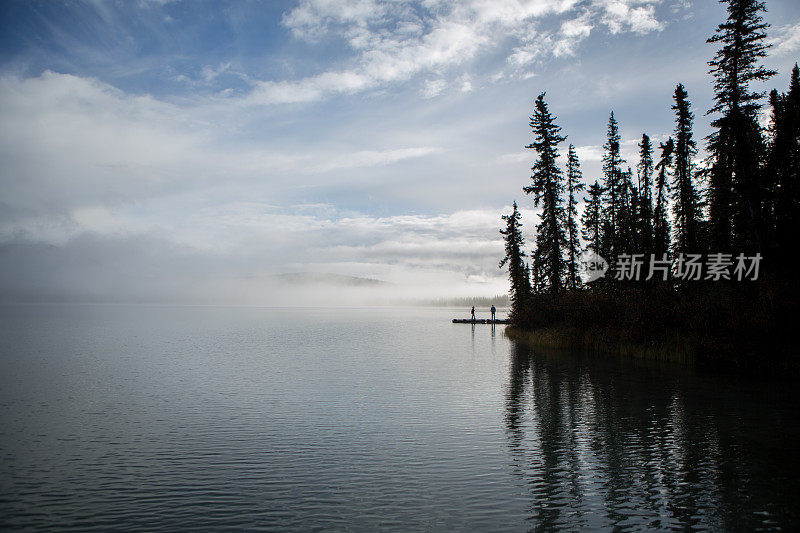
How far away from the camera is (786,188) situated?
113 feet

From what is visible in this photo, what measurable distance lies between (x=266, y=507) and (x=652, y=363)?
27.7 metres

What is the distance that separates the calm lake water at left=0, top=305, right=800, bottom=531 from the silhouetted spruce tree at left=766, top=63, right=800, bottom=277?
10.9 meters

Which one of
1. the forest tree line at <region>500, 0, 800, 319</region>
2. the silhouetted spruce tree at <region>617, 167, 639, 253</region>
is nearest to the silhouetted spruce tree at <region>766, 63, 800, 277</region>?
the forest tree line at <region>500, 0, 800, 319</region>

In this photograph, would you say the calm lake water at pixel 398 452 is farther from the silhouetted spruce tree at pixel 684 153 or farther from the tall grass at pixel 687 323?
the silhouetted spruce tree at pixel 684 153

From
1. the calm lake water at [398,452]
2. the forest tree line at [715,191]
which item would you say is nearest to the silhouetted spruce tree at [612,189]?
the forest tree line at [715,191]

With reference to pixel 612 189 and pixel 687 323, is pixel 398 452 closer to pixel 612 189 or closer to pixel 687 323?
pixel 687 323

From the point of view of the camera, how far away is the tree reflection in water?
9.12 metres

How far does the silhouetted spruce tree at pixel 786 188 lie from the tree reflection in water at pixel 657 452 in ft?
38.3

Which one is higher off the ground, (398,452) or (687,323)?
(687,323)

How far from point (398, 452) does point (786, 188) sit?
35.0 meters

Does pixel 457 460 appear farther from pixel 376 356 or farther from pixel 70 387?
pixel 376 356

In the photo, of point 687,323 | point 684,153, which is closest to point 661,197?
point 684,153

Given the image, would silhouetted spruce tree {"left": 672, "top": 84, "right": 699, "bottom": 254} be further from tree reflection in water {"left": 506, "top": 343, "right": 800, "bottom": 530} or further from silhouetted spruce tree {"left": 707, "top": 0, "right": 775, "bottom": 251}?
tree reflection in water {"left": 506, "top": 343, "right": 800, "bottom": 530}

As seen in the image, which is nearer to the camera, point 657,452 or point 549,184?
point 657,452
